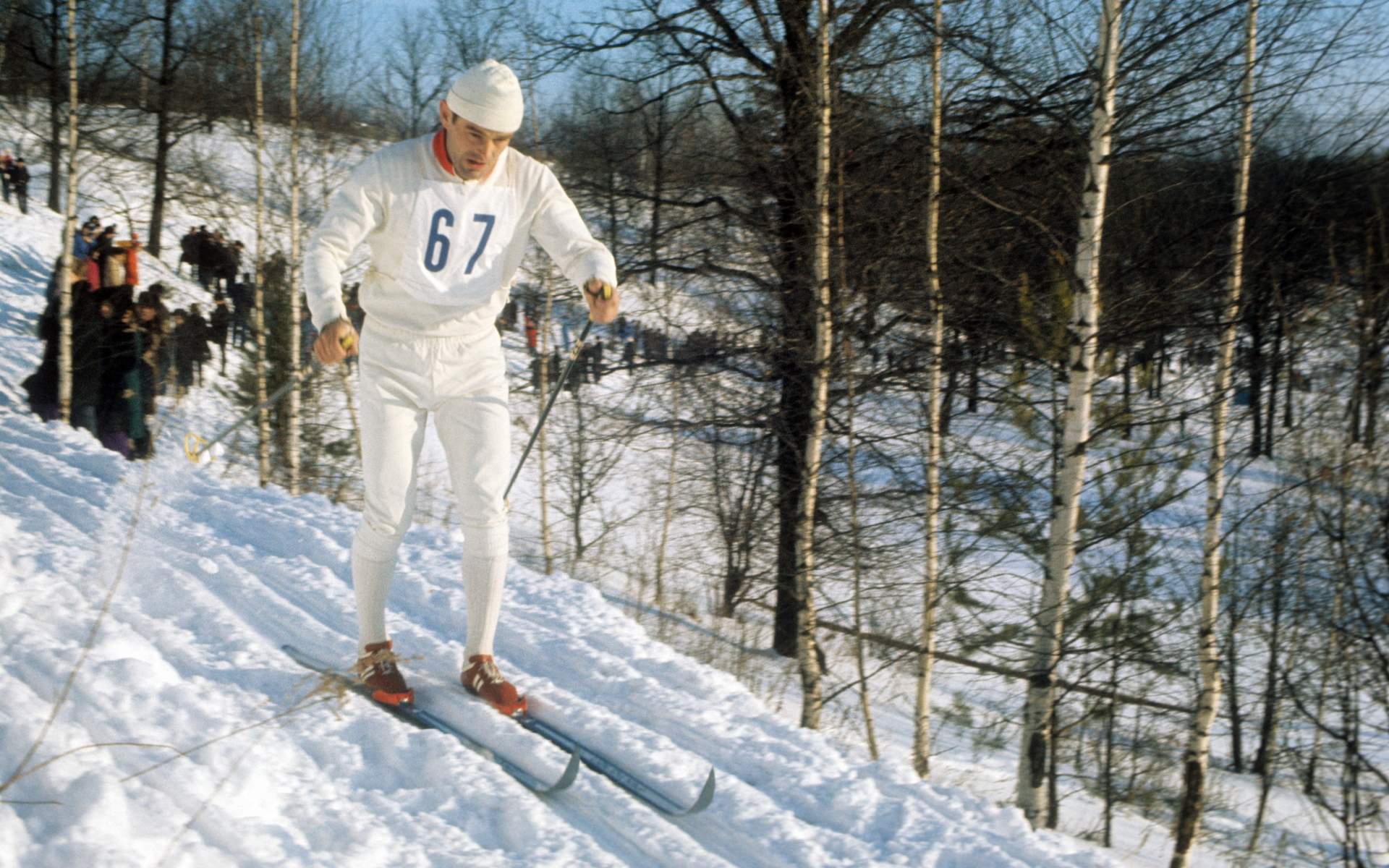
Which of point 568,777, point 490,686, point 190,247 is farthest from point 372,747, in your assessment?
point 190,247

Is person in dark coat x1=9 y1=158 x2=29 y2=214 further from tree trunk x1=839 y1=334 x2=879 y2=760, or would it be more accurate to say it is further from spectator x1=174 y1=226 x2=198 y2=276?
tree trunk x1=839 y1=334 x2=879 y2=760

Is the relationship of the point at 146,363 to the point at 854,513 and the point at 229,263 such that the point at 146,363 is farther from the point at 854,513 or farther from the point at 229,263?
the point at 229,263

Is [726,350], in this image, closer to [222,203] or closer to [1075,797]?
[222,203]

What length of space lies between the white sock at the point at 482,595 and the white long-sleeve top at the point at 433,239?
830 mm

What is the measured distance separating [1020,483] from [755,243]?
4165 millimetres

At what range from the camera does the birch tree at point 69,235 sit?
10.4m

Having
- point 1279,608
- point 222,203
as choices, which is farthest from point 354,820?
point 1279,608

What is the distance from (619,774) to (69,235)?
11150mm

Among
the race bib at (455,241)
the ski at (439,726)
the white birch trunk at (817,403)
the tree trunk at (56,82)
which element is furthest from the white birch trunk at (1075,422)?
the tree trunk at (56,82)

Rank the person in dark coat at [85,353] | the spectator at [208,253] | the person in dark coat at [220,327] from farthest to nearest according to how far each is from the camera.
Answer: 1. the spectator at [208,253]
2. the person in dark coat at [220,327]
3. the person in dark coat at [85,353]

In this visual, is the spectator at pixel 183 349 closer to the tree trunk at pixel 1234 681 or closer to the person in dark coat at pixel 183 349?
the person in dark coat at pixel 183 349

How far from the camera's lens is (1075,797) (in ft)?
58.2

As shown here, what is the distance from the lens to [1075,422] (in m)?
8.06

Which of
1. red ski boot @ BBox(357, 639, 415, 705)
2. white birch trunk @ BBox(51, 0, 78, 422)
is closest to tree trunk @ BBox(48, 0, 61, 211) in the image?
white birch trunk @ BBox(51, 0, 78, 422)
